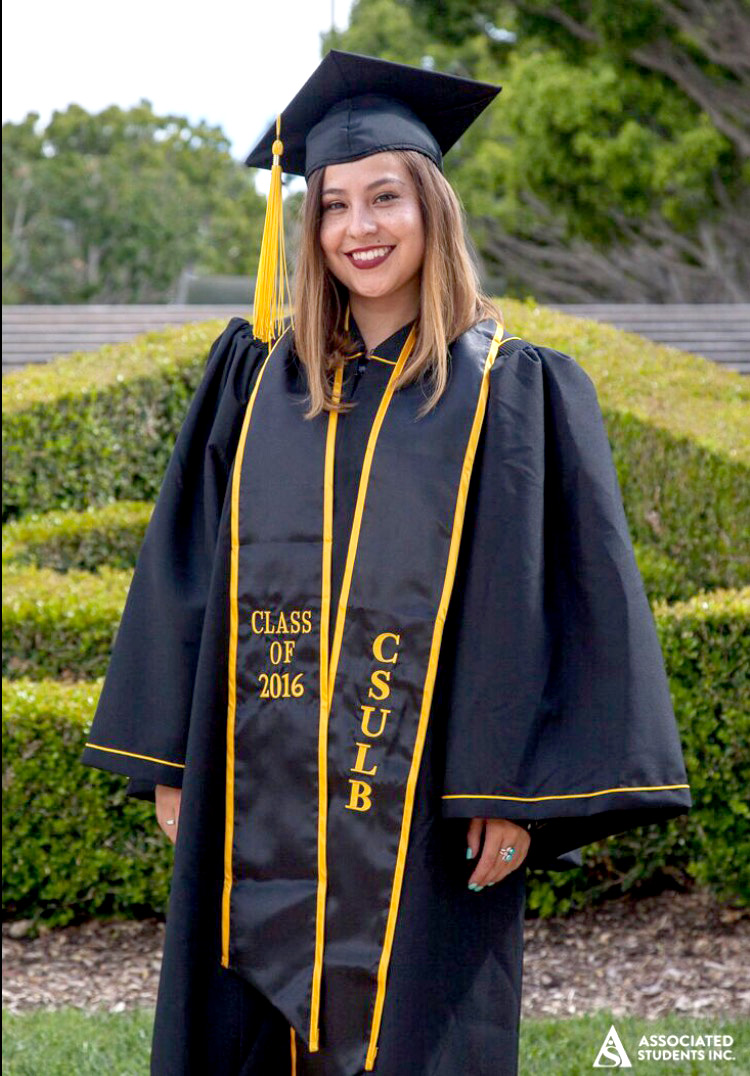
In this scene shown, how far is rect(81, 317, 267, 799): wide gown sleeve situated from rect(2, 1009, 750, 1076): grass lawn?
1.24 m

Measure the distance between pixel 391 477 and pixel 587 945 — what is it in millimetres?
2419

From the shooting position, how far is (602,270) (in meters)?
24.7

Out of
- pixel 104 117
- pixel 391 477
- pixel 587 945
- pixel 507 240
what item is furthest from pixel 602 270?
pixel 391 477

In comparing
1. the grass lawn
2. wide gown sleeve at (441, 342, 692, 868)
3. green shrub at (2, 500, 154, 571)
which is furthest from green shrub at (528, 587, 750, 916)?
green shrub at (2, 500, 154, 571)

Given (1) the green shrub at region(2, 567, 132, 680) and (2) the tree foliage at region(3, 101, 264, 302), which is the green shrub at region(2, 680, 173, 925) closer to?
(1) the green shrub at region(2, 567, 132, 680)

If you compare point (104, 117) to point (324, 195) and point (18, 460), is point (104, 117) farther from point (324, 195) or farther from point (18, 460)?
point (324, 195)

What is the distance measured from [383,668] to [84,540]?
3.46 meters

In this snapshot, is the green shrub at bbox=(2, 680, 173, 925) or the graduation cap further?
the green shrub at bbox=(2, 680, 173, 925)

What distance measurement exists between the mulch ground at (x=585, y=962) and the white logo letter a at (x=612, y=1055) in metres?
0.28

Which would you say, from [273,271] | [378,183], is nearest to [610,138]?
[273,271]

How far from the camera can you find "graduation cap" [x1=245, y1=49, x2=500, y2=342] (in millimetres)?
2520

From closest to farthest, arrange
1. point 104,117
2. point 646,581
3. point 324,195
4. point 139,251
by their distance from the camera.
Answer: point 324,195, point 646,581, point 139,251, point 104,117

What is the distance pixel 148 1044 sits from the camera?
3539 mm

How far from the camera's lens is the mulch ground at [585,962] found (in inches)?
153
